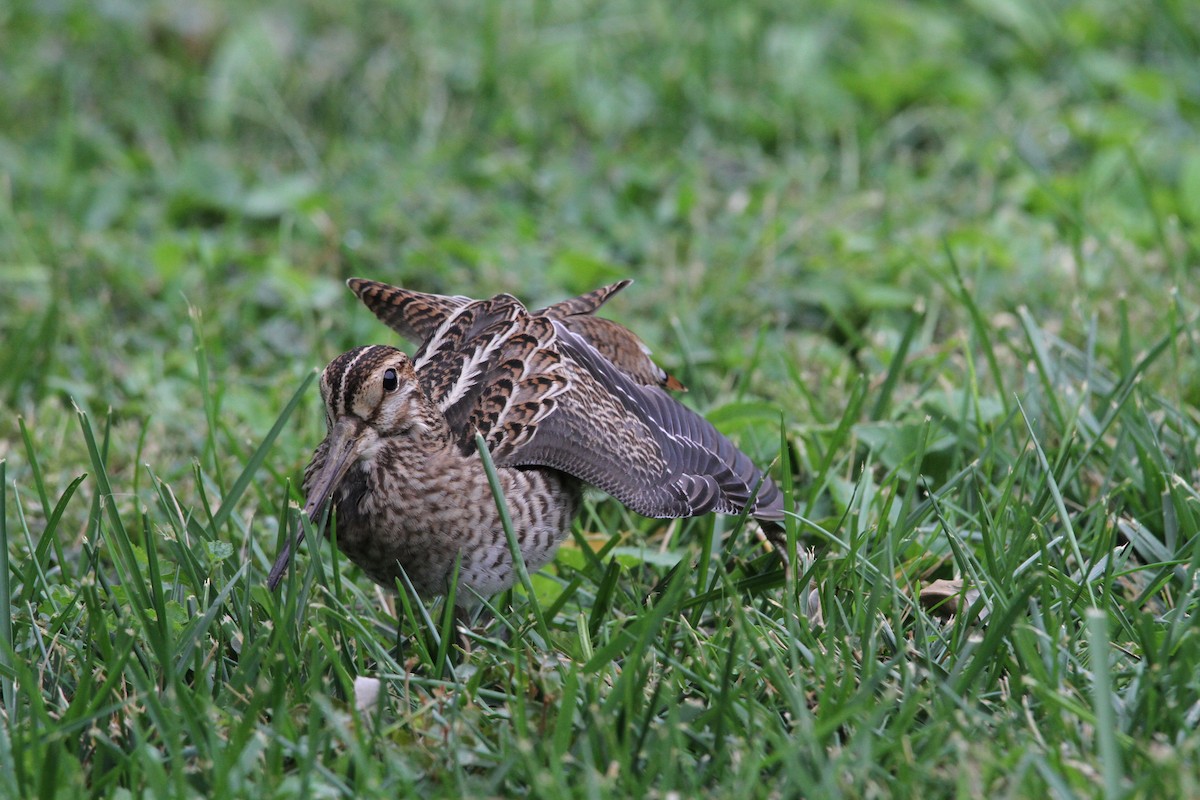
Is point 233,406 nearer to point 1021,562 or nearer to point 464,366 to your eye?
point 464,366

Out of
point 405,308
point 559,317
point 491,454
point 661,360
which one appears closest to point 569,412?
point 491,454

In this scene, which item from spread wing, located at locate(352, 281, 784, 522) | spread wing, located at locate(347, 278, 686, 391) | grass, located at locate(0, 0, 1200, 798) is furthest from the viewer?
spread wing, located at locate(347, 278, 686, 391)

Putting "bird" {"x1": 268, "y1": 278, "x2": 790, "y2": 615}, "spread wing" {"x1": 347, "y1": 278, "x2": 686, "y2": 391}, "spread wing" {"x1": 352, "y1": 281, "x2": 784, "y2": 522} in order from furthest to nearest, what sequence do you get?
"spread wing" {"x1": 347, "y1": 278, "x2": 686, "y2": 391}
"spread wing" {"x1": 352, "y1": 281, "x2": 784, "y2": 522}
"bird" {"x1": 268, "y1": 278, "x2": 790, "y2": 615}

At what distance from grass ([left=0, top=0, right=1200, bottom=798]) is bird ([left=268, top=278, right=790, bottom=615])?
0.37 feet

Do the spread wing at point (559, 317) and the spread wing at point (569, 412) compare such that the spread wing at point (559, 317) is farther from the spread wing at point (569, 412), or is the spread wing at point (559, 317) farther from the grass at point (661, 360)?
the grass at point (661, 360)

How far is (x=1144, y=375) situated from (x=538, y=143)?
9.26 ft

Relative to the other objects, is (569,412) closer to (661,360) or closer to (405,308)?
(405,308)

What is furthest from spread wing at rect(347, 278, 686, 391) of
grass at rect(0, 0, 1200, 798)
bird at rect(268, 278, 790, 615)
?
grass at rect(0, 0, 1200, 798)

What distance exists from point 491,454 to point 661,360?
149cm

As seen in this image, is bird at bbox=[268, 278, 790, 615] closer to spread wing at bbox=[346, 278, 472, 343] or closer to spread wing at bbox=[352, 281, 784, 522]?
spread wing at bbox=[352, 281, 784, 522]

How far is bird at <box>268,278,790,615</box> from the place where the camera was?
313 centimetres

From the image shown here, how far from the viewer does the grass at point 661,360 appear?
2.60 meters

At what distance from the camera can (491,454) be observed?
3.25 metres

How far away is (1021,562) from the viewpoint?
304 cm
